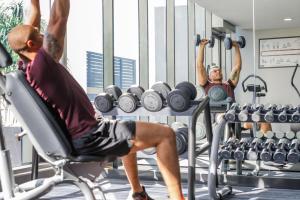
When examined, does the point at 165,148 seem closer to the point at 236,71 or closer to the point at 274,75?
the point at 236,71

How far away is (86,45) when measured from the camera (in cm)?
488

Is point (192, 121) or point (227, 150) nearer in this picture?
point (192, 121)

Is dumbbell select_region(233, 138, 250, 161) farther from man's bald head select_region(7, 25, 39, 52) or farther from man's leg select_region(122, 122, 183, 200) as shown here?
man's bald head select_region(7, 25, 39, 52)

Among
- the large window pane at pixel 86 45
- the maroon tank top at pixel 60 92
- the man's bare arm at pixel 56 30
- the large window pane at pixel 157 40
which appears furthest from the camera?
the large window pane at pixel 157 40

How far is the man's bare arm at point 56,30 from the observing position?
81.1 inches

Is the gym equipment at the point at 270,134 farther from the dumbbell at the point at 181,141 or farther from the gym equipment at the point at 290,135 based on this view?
the dumbbell at the point at 181,141

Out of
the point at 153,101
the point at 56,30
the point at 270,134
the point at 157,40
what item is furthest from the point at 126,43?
the point at 56,30

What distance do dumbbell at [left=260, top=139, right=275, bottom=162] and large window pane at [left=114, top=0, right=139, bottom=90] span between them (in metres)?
2.48

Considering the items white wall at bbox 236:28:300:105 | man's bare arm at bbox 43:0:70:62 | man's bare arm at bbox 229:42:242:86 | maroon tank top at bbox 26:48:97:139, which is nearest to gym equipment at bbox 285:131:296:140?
man's bare arm at bbox 229:42:242:86

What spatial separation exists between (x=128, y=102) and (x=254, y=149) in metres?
1.09

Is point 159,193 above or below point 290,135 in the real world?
below

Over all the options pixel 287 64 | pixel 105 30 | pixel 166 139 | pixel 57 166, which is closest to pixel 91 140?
pixel 57 166

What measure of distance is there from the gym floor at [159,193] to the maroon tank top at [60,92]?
49.9 inches

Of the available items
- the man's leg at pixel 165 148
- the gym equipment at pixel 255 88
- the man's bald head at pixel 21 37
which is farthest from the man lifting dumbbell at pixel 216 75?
the man's bald head at pixel 21 37
